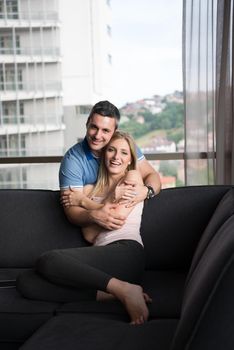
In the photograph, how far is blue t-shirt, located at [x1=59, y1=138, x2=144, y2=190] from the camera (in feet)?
8.13

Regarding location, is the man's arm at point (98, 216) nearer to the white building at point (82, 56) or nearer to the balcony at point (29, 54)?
the white building at point (82, 56)

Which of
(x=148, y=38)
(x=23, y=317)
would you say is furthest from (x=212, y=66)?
(x=23, y=317)

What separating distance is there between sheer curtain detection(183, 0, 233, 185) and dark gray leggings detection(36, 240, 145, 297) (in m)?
1.69

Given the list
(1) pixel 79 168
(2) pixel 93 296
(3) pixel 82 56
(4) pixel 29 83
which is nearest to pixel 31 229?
(1) pixel 79 168

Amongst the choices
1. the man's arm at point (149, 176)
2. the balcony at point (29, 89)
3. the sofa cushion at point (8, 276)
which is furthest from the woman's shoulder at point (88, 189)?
the balcony at point (29, 89)

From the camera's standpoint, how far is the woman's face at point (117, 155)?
2.45 meters

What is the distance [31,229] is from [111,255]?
1.72 feet

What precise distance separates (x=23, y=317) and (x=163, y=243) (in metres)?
0.75

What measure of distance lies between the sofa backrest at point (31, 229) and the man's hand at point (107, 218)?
0.66 feet

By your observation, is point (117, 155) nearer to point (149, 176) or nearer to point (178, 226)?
point (149, 176)

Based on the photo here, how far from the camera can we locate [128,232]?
2.40m

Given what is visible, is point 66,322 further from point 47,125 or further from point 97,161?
point 47,125

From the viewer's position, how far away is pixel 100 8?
4.68m

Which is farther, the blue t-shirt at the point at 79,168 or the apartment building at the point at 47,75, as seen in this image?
the apartment building at the point at 47,75
